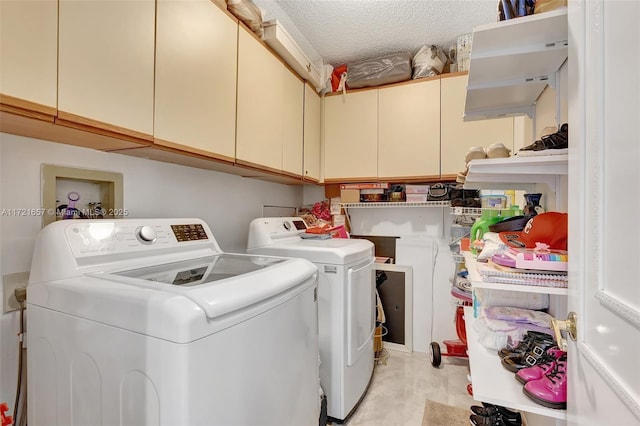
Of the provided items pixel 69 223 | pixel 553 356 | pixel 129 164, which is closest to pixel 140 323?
pixel 69 223

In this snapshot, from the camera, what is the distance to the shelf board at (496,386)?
82 cm

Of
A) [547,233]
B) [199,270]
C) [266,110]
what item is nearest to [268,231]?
[266,110]

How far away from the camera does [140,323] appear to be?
746mm

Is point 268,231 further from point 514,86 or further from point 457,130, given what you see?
point 457,130

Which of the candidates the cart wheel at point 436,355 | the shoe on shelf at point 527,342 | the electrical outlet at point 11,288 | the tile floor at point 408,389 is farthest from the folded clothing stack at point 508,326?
the electrical outlet at point 11,288

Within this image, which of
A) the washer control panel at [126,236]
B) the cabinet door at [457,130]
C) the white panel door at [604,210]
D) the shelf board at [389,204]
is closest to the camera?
the white panel door at [604,210]

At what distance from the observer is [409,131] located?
2.50 m

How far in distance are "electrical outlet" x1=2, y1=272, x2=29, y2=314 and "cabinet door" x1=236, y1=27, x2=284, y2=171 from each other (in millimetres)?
1026

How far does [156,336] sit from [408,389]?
206cm

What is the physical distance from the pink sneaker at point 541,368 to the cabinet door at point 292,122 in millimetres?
1705

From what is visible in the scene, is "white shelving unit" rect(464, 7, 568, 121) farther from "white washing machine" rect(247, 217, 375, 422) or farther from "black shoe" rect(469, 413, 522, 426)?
"black shoe" rect(469, 413, 522, 426)

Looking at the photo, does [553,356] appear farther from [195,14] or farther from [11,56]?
[195,14]

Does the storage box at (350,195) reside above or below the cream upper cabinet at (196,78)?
below

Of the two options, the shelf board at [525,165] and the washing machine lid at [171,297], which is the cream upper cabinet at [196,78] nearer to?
the washing machine lid at [171,297]
